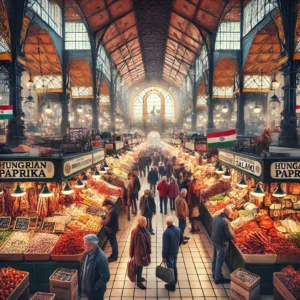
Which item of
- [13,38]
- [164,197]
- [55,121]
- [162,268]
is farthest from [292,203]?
[55,121]

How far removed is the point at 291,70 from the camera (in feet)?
31.4

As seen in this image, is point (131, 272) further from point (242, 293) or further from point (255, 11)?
point (255, 11)

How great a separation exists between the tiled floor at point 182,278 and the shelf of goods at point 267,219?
66 centimetres

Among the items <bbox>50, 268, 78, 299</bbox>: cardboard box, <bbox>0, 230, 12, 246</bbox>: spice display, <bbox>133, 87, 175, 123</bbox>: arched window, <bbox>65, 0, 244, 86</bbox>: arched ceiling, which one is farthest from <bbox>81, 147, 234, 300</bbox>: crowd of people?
<bbox>133, 87, 175, 123</bbox>: arched window

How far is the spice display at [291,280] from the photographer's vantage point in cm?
405

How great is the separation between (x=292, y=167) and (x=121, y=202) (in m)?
6.99

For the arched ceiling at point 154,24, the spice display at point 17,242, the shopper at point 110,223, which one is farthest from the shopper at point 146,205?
the arched ceiling at point 154,24

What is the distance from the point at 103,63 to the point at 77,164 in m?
16.9

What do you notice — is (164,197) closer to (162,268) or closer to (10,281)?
(162,268)

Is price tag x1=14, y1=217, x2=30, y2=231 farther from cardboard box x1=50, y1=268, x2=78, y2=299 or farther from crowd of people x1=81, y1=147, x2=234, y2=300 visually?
cardboard box x1=50, y1=268, x2=78, y2=299

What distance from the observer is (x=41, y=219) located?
632cm

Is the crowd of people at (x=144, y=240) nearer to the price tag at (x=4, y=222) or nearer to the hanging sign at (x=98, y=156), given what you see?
the hanging sign at (x=98, y=156)

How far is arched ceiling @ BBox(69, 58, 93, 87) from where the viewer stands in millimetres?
17627

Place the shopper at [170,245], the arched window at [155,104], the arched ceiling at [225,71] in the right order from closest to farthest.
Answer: the shopper at [170,245] < the arched ceiling at [225,71] < the arched window at [155,104]
